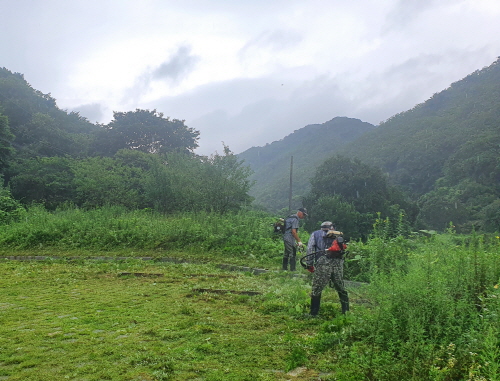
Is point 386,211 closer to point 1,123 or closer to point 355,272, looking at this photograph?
point 355,272

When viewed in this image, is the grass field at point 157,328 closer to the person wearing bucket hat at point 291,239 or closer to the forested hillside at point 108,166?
the person wearing bucket hat at point 291,239

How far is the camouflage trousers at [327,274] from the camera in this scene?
6375 mm

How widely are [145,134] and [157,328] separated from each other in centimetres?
4810

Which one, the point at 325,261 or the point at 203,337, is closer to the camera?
the point at 203,337

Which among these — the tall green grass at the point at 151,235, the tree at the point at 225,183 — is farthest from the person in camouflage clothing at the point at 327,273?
the tree at the point at 225,183

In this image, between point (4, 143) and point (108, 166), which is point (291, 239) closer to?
point (108, 166)

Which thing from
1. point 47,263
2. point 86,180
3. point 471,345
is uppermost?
point 86,180

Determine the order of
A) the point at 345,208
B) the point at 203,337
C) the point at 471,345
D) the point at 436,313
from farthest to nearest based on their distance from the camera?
1. the point at 345,208
2. the point at 203,337
3. the point at 436,313
4. the point at 471,345

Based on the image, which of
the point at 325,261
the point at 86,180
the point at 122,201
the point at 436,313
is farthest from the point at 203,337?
the point at 86,180

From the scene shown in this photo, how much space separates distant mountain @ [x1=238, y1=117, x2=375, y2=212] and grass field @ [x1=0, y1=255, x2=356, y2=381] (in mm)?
61606

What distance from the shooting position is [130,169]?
34.2 m

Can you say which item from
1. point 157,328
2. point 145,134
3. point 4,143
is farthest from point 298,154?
point 157,328

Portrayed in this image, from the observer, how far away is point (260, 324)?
595 centimetres

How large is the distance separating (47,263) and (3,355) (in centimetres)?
970
